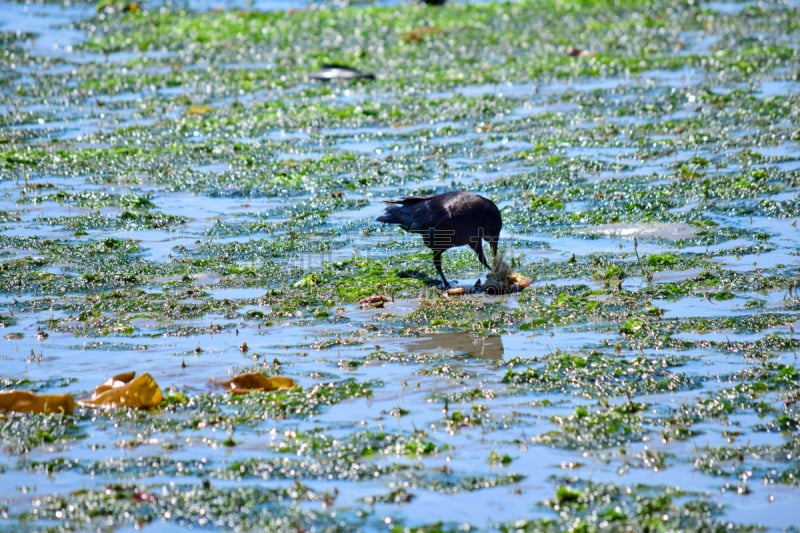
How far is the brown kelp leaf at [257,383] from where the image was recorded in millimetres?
6578

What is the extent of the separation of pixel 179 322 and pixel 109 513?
2.92 meters

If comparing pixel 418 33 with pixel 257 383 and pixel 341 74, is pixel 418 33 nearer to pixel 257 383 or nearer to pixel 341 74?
pixel 341 74

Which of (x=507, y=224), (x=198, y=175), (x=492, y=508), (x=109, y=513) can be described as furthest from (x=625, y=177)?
(x=109, y=513)

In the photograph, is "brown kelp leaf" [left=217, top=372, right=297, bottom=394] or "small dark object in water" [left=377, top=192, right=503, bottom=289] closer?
"brown kelp leaf" [left=217, top=372, right=297, bottom=394]

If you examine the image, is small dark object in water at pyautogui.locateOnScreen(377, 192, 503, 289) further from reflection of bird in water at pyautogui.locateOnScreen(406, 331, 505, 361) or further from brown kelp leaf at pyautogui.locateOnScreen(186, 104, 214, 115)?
brown kelp leaf at pyautogui.locateOnScreen(186, 104, 214, 115)

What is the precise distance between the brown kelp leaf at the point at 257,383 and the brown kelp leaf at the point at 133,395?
0.44m

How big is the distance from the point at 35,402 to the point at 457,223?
3.82 meters

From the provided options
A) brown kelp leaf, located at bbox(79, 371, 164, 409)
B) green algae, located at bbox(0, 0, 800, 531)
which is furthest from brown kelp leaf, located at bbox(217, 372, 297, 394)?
brown kelp leaf, located at bbox(79, 371, 164, 409)

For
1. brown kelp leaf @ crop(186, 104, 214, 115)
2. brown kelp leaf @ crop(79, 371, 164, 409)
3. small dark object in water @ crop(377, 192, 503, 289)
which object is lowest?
brown kelp leaf @ crop(79, 371, 164, 409)

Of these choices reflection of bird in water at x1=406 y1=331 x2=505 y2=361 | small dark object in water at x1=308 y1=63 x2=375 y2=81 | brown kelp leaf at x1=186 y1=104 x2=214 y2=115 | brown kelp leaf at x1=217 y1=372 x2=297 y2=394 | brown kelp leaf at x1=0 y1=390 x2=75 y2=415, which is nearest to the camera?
brown kelp leaf at x1=0 y1=390 x2=75 y2=415

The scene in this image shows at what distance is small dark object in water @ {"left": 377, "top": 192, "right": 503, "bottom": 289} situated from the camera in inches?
353

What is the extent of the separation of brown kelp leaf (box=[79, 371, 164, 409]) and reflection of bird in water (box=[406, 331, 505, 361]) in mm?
1734

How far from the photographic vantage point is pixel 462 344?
742 centimetres

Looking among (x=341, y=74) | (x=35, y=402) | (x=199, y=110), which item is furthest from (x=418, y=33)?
(x=35, y=402)
